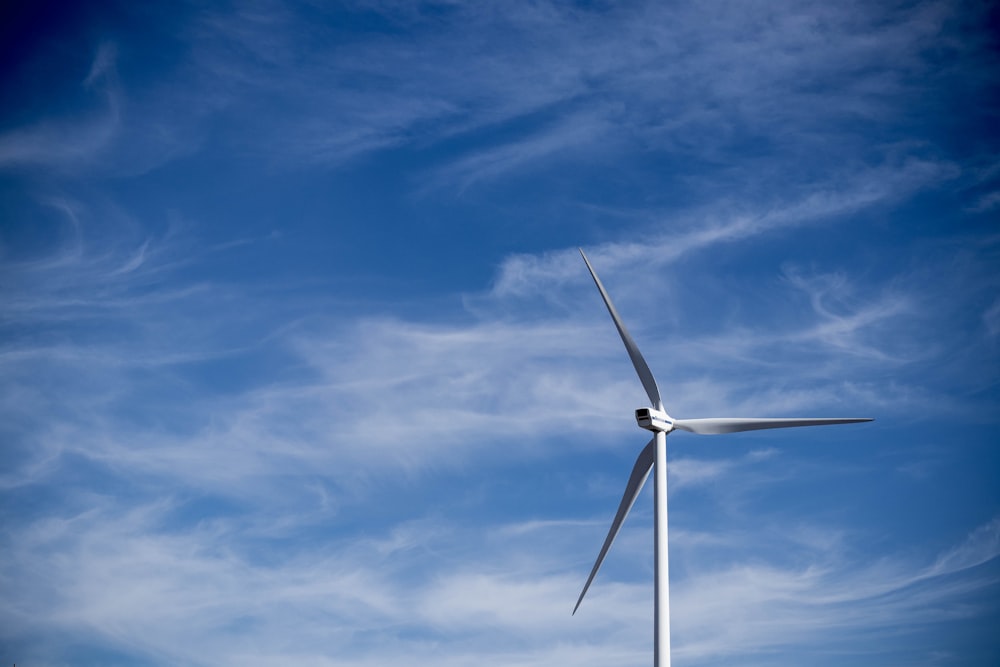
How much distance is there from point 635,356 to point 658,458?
20.9 feet

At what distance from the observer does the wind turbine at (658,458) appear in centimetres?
5075

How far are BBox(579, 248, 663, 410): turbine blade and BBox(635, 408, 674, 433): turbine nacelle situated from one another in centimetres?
111

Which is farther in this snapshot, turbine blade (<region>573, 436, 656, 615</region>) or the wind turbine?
turbine blade (<region>573, 436, 656, 615</region>)

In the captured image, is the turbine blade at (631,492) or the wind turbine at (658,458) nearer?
the wind turbine at (658,458)

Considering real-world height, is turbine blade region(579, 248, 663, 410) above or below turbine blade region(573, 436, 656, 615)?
above

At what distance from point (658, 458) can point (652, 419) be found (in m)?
2.03

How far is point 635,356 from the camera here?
58875 mm

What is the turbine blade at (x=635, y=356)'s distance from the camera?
2267 inches

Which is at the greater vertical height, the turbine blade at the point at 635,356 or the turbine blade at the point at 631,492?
the turbine blade at the point at 635,356

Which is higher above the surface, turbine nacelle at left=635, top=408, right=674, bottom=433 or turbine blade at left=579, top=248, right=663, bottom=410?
turbine blade at left=579, top=248, right=663, bottom=410

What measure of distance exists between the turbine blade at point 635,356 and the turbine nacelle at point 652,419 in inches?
43.9

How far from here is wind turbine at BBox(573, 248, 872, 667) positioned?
50.8 metres

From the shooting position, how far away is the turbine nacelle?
54812 millimetres

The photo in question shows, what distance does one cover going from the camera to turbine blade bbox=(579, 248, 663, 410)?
57.6m
